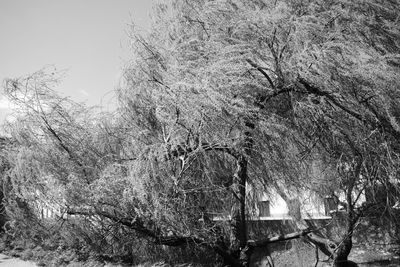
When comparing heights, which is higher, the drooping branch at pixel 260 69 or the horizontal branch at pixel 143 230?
the drooping branch at pixel 260 69

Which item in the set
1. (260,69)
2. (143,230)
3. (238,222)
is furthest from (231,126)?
(143,230)

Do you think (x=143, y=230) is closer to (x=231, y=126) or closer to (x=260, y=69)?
(x=231, y=126)

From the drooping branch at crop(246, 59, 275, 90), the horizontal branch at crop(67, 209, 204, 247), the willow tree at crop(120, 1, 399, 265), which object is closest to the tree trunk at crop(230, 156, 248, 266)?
the willow tree at crop(120, 1, 399, 265)

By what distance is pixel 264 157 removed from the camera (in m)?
3.25

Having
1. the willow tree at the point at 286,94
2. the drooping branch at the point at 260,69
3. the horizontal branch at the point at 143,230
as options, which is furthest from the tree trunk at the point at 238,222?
the drooping branch at the point at 260,69

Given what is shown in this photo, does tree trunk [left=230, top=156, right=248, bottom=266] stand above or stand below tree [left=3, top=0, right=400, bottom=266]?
below

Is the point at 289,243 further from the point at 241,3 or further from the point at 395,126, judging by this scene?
the point at 241,3

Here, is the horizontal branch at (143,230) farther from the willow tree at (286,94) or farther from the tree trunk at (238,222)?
the willow tree at (286,94)

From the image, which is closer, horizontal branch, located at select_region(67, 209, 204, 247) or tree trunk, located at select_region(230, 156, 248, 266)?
horizontal branch, located at select_region(67, 209, 204, 247)

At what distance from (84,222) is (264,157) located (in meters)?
2.22

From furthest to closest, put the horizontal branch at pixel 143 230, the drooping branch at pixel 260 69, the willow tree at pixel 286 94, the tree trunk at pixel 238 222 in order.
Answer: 1. the tree trunk at pixel 238 222
2. the horizontal branch at pixel 143 230
3. the drooping branch at pixel 260 69
4. the willow tree at pixel 286 94

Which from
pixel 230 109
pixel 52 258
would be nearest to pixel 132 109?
pixel 230 109

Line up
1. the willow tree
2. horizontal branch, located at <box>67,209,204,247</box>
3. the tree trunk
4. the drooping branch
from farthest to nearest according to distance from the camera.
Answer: the tree trunk
horizontal branch, located at <box>67,209,204,247</box>
the drooping branch
the willow tree

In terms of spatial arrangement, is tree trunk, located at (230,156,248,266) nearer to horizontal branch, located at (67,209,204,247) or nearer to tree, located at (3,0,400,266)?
tree, located at (3,0,400,266)
